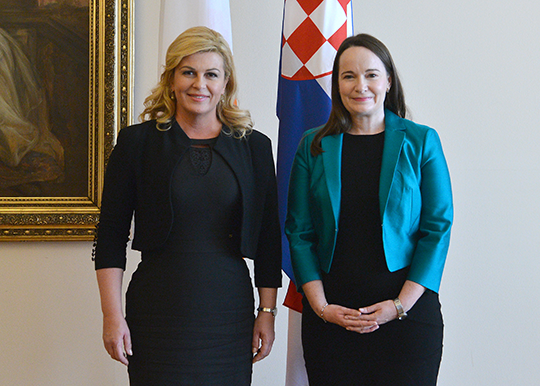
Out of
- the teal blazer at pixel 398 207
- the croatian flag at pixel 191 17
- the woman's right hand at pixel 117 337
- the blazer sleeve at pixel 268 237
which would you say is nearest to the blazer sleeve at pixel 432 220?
the teal blazer at pixel 398 207

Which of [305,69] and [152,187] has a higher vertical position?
[305,69]

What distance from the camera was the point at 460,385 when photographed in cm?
271

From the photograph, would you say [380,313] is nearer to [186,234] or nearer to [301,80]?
[186,234]

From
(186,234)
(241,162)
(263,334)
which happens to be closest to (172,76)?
(241,162)

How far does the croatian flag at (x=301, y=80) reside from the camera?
2125 millimetres

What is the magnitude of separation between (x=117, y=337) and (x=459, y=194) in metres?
1.89

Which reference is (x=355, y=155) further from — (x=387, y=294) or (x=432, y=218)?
(x=387, y=294)

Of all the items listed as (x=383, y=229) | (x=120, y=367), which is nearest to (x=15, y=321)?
(x=120, y=367)

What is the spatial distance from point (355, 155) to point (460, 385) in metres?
1.71

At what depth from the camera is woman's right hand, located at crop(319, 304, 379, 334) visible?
4.99ft

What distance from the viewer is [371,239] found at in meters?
1.58

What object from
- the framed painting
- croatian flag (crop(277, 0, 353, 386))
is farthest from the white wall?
croatian flag (crop(277, 0, 353, 386))

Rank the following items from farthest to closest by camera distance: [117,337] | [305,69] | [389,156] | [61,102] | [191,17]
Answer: [61,102] < [191,17] < [305,69] < [389,156] < [117,337]

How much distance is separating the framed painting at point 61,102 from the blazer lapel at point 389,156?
57.6 inches
